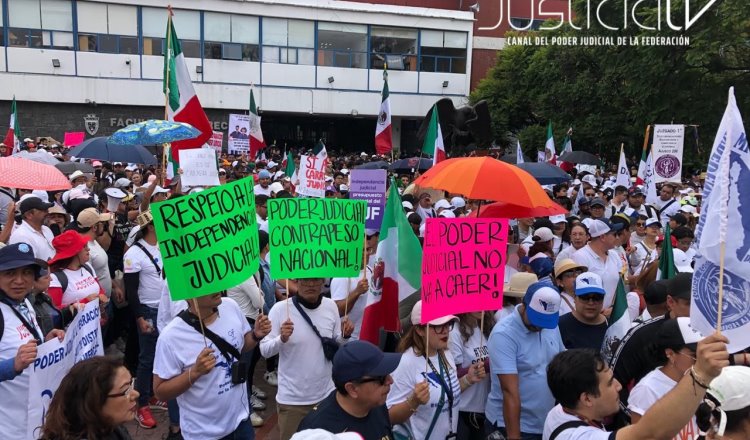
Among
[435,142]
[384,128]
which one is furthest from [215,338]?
[384,128]

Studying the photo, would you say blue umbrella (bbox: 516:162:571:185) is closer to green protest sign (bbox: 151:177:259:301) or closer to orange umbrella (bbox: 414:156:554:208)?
orange umbrella (bbox: 414:156:554:208)

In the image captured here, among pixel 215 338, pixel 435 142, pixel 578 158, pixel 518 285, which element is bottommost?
pixel 215 338

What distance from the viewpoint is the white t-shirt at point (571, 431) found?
2701 mm

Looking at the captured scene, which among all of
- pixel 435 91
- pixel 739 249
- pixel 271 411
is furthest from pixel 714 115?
pixel 739 249

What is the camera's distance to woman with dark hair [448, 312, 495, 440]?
445 centimetres

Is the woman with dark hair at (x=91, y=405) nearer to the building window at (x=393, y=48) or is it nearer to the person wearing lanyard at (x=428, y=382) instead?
the person wearing lanyard at (x=428, y=382)

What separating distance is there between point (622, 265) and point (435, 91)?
30641mm

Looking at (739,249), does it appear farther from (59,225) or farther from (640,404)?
(59,225)

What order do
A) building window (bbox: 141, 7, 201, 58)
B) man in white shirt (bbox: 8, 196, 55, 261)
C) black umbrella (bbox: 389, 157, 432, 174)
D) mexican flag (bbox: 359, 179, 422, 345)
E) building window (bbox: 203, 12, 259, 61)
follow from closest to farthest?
mexican flag (bbox: 359, 179, 422, 345)
man in white shirt (bbox: 8, 196, 55, 261)
black umbrella (bbox: 389, 157, 432, 174)
building window (bbox: 141, 7, 201, 58)
building window (bbox: 203, 12, 259, 61)

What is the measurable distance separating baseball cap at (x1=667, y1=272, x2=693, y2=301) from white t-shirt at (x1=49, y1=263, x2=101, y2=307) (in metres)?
4.22

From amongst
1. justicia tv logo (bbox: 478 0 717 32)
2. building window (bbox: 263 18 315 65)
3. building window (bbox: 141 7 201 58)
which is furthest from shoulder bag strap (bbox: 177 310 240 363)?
building window (bbox: 263 18 315 65)

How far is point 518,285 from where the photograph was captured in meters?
4.88

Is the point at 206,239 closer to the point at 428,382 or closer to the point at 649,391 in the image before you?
the point at 428,382

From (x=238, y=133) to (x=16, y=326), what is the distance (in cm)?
1504
